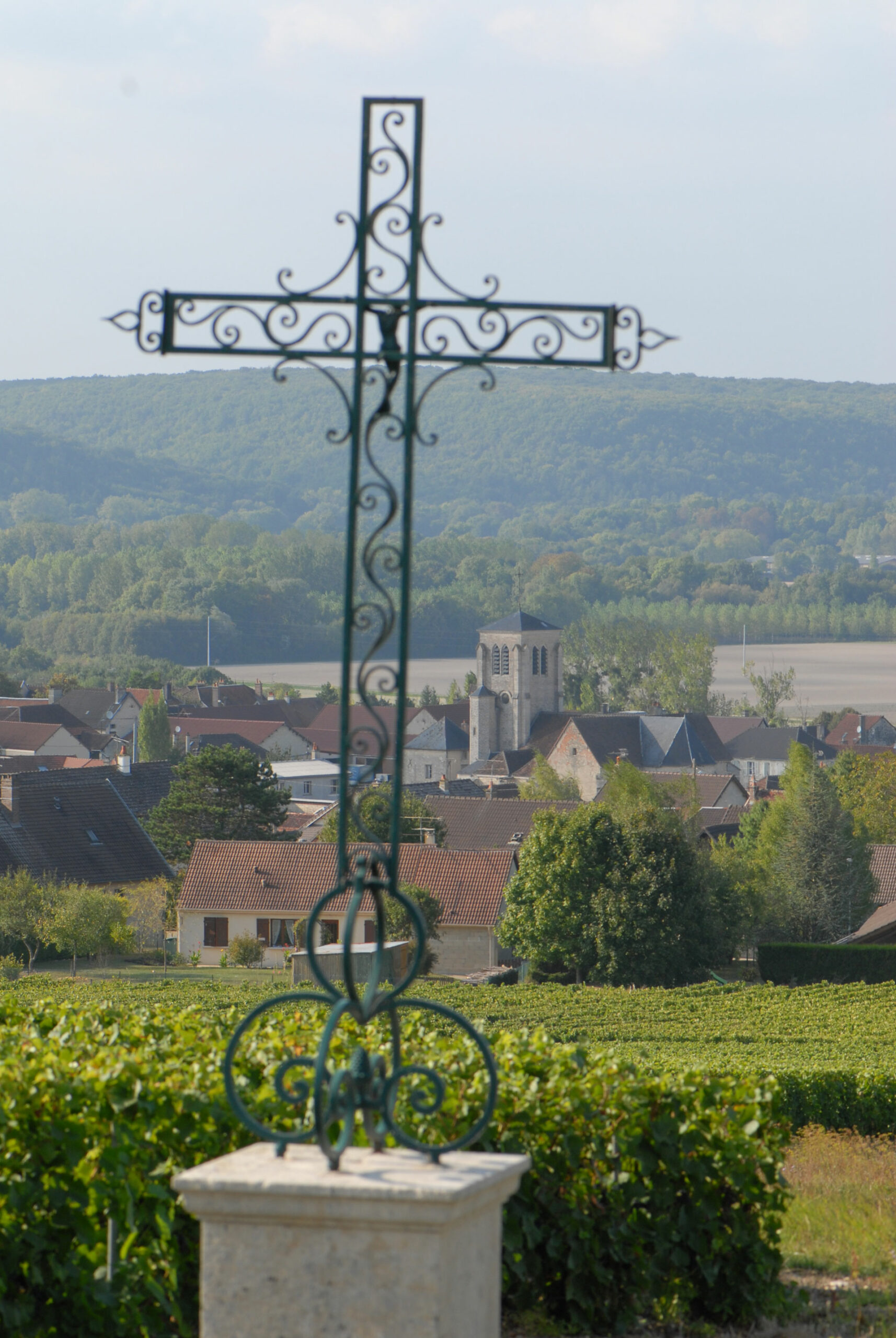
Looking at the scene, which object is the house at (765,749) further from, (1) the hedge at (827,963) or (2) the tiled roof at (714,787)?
(1) the hedge at (827,963)

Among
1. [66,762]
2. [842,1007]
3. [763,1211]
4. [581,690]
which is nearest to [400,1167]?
[763,1211]

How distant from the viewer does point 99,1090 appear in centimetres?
509

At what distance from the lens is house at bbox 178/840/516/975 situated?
39.6 m

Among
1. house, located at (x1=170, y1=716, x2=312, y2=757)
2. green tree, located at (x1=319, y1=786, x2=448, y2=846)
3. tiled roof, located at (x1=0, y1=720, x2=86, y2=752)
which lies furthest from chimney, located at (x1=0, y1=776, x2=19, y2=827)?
house, located at (x1=170, y1=716, x2=312, y2=757)

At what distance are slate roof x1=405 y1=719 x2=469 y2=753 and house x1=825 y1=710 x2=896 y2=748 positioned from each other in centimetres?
2404

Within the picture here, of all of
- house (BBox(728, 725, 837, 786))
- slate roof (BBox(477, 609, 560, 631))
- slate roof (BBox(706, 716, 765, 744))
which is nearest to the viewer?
house (BBox(728, 725, 837, 786))

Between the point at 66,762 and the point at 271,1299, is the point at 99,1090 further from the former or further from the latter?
the point at 66,762

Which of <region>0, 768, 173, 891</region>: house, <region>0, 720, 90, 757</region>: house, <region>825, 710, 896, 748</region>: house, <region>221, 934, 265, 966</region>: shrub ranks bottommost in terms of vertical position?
<region>221, 934, 265, 966</region>: shrub

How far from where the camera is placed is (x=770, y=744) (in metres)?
93.8

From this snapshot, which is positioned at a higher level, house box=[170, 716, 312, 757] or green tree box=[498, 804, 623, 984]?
house box=[170, 716, 312, 757]

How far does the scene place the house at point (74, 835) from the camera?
42.7 metres

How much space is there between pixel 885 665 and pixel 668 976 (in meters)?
139

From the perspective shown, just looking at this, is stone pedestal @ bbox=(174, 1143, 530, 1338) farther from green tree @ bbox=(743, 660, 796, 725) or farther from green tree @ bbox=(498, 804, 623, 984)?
green tree @ bbox=(743, 660, 796, 725)

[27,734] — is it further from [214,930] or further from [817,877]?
[817,877]
